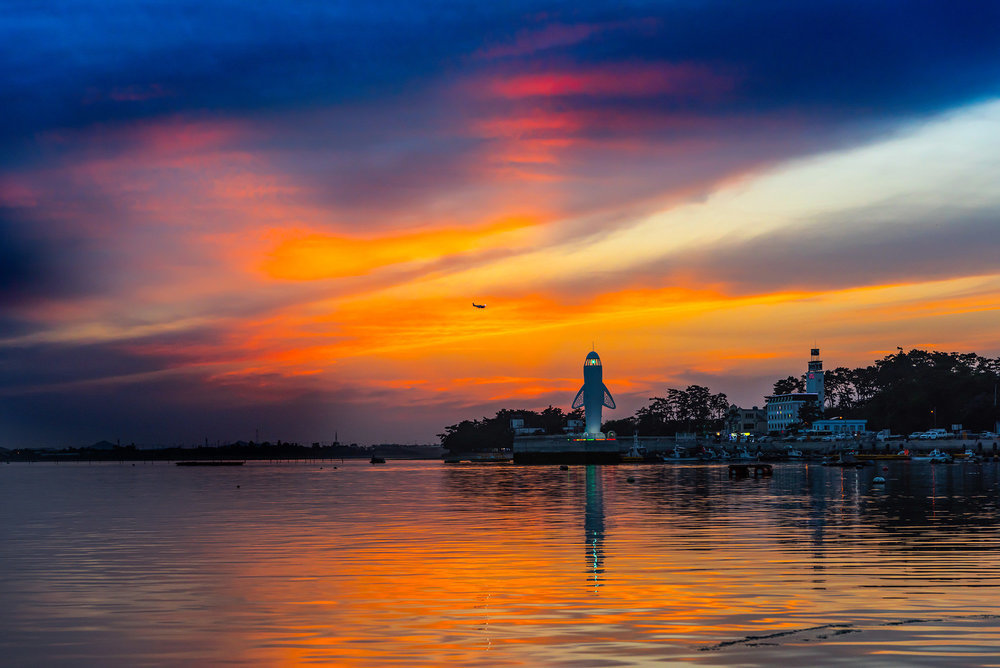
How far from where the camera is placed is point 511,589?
27391 mm

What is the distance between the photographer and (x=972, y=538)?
39844mm

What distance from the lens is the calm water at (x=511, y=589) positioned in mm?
19281

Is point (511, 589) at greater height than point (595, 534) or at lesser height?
greater

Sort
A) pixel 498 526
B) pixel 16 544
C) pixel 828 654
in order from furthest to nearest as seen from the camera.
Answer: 1. pixel 498 526
2. pixel 16 544
3. pixel 828 654

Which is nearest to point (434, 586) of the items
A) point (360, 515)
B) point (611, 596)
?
point (611, 596)

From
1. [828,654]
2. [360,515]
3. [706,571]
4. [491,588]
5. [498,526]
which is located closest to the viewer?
[828,654]

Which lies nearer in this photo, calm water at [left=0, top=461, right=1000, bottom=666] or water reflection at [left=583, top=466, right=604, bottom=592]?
calm water at [left=0, top=461, right=1000, bottom=666]

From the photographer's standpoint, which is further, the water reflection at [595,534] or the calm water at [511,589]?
the water reflection at [595,534]

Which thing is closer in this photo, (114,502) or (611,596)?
(611,596)

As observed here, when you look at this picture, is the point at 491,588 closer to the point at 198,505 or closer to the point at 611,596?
the point at 611,596

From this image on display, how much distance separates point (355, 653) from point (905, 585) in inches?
636

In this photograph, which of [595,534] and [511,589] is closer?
[511,589]

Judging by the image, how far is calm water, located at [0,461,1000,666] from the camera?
63.3ft


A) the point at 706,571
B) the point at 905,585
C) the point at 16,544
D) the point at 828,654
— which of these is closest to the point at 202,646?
the point at 828,654
